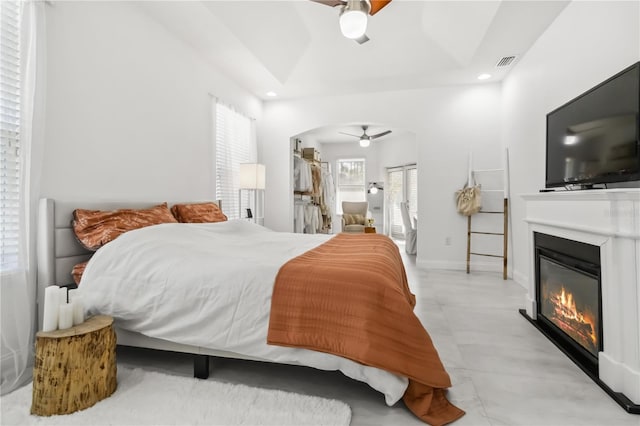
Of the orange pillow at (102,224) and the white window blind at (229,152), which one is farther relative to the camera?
the white window blind at (229,152)

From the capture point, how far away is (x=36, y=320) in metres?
2.11

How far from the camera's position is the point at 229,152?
450 centimetres

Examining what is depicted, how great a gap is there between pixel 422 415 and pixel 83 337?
1.63 meters

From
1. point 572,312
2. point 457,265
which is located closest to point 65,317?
point 572,312

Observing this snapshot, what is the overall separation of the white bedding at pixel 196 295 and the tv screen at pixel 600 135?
68.7 inches

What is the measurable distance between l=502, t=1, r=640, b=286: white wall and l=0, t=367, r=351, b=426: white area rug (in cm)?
287

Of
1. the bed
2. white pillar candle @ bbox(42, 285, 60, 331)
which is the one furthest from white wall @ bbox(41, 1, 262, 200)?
white pillar candle @ bbox(42, 285, 60, 331)

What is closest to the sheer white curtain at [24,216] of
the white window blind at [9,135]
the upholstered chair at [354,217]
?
the white window blind at [9,135]

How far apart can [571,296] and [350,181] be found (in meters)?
7.17

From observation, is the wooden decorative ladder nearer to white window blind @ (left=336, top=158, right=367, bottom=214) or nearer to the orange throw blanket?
the orange throw blanket

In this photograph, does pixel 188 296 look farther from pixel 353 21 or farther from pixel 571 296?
pixel 571 296

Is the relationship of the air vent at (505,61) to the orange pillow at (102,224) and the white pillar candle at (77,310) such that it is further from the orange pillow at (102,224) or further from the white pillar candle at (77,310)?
the white pillar candle at (77,310)

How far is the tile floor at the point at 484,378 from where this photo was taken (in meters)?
1.54

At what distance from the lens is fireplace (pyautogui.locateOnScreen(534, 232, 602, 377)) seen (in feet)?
6.23
